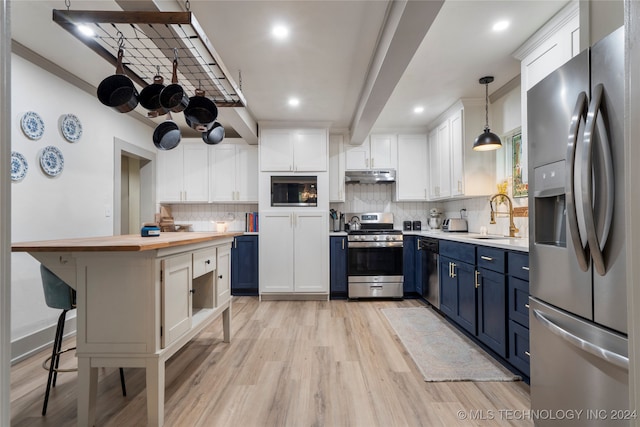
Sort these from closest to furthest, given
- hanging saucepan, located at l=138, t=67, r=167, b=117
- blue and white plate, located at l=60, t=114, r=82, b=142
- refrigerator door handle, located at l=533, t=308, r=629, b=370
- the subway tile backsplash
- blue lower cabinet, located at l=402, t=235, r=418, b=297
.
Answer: refrigerator door handle, located at l=533, t=308, r=629, b=370 → hanging saucepan, located at l=138, t=67, r=167, b=117 → blue and white plate, located at l=60, t=114, r=82, b=142 → blue lower cabinet, located at l=402, t=235, r=418, b=297 → the subway tile backsplash

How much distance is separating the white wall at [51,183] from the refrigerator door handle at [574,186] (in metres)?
3.56

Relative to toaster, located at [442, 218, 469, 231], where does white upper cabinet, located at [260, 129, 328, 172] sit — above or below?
above

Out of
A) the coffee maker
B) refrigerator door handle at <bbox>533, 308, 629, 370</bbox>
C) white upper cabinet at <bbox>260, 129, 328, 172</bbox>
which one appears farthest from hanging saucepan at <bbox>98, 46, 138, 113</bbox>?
the coffee maker

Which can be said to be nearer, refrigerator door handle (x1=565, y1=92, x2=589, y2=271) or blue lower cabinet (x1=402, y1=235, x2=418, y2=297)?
refrigerator door handle (x1=565, y1=92, x2=589, y2=271)

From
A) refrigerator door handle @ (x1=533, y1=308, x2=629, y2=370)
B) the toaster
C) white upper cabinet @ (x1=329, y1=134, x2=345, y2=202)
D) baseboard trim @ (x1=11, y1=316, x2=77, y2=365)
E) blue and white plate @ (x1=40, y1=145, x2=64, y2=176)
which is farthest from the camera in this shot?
white upper cabinet @ (x1=329, y1=134, x2=345, y2=202)

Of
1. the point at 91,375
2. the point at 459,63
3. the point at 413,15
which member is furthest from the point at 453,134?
the point at 91,375

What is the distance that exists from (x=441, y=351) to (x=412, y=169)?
2.80 metres

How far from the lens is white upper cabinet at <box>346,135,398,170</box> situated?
4.66 meters

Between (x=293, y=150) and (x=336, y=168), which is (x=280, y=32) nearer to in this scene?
(x=293, y=150)

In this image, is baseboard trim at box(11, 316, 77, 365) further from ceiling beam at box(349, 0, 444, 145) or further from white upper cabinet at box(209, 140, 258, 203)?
ceiling beam at box(349, 0, 444, 145)

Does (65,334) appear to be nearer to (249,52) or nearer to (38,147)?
(38,147)

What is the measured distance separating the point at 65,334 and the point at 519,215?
457 cm

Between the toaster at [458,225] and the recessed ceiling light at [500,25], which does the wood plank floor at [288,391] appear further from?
the recessed ceiling light at [500,25]

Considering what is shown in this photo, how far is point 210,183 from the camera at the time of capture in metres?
4.70
